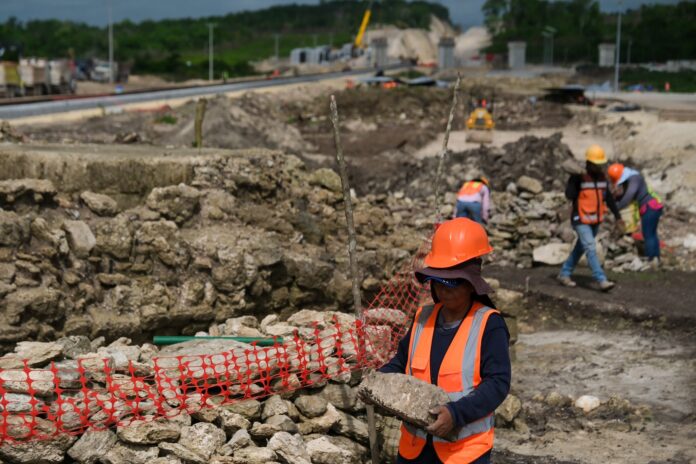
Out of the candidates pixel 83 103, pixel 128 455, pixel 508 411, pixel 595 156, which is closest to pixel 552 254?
pixel 595 156

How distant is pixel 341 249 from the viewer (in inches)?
418

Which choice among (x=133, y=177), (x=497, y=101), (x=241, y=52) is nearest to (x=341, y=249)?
(x=133, y=177)

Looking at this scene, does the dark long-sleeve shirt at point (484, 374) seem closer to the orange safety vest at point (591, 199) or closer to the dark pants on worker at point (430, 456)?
the dark pants on worker at point (430, 456)

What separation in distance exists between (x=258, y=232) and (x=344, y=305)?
1.27 m

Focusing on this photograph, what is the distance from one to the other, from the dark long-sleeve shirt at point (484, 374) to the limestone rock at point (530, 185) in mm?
12448

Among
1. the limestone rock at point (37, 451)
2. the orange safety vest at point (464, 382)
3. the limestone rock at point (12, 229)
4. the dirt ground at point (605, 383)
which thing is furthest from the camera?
the limestone rock at point (12, 229)

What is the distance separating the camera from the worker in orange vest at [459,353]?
3744mm

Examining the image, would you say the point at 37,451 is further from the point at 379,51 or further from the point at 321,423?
the point at 379,51

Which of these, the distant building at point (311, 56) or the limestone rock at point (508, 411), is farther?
the distant building at point (311, 56)

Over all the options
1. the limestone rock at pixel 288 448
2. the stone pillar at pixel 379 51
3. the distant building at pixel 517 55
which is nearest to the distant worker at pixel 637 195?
the limestone rock at pixel 288 448

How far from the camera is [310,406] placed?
5754 mm

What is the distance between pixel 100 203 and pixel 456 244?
5.80 metres

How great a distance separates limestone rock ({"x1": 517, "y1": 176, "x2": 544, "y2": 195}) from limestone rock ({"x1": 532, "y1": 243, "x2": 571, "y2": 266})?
8.87 feet

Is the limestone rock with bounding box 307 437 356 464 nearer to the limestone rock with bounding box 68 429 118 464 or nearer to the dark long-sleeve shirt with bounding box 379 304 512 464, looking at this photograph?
the limestone rock with bounding box 68 429 118 464
